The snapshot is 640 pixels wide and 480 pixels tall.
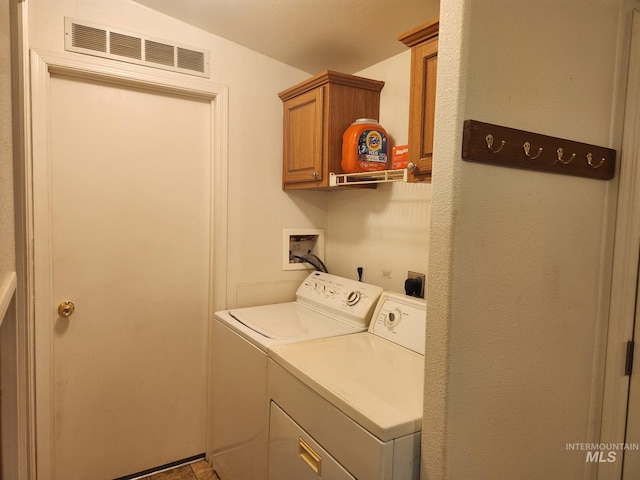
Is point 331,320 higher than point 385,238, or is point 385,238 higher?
point 385,238

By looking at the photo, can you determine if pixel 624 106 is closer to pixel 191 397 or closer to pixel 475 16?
pixel 475 16

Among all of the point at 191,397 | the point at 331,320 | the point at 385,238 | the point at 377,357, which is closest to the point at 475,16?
the point at 377,357

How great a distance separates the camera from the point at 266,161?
232 centimetres

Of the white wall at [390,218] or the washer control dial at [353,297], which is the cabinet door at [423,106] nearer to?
the white wall at [390,218]

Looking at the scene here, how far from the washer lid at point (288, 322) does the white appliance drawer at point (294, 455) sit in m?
0.32

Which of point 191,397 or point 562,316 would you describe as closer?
point 562,316

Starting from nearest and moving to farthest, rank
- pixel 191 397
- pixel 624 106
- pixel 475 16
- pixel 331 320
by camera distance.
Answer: pixel 475 16, pixel 624 106, pixel 331 320, pixel 191 397

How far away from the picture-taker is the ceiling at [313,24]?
1.71 metres

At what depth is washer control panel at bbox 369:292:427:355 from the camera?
1612 mm

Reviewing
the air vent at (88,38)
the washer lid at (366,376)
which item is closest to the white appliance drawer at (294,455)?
the washer lid at (366,376)

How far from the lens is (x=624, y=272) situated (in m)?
1.26

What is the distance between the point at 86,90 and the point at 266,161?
0.93 meters

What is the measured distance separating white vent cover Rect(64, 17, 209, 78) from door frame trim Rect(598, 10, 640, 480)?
181cm

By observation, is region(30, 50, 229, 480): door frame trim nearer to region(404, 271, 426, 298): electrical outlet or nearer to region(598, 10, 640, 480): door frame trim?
region(404, 271, 426, 298): electrical outlet
